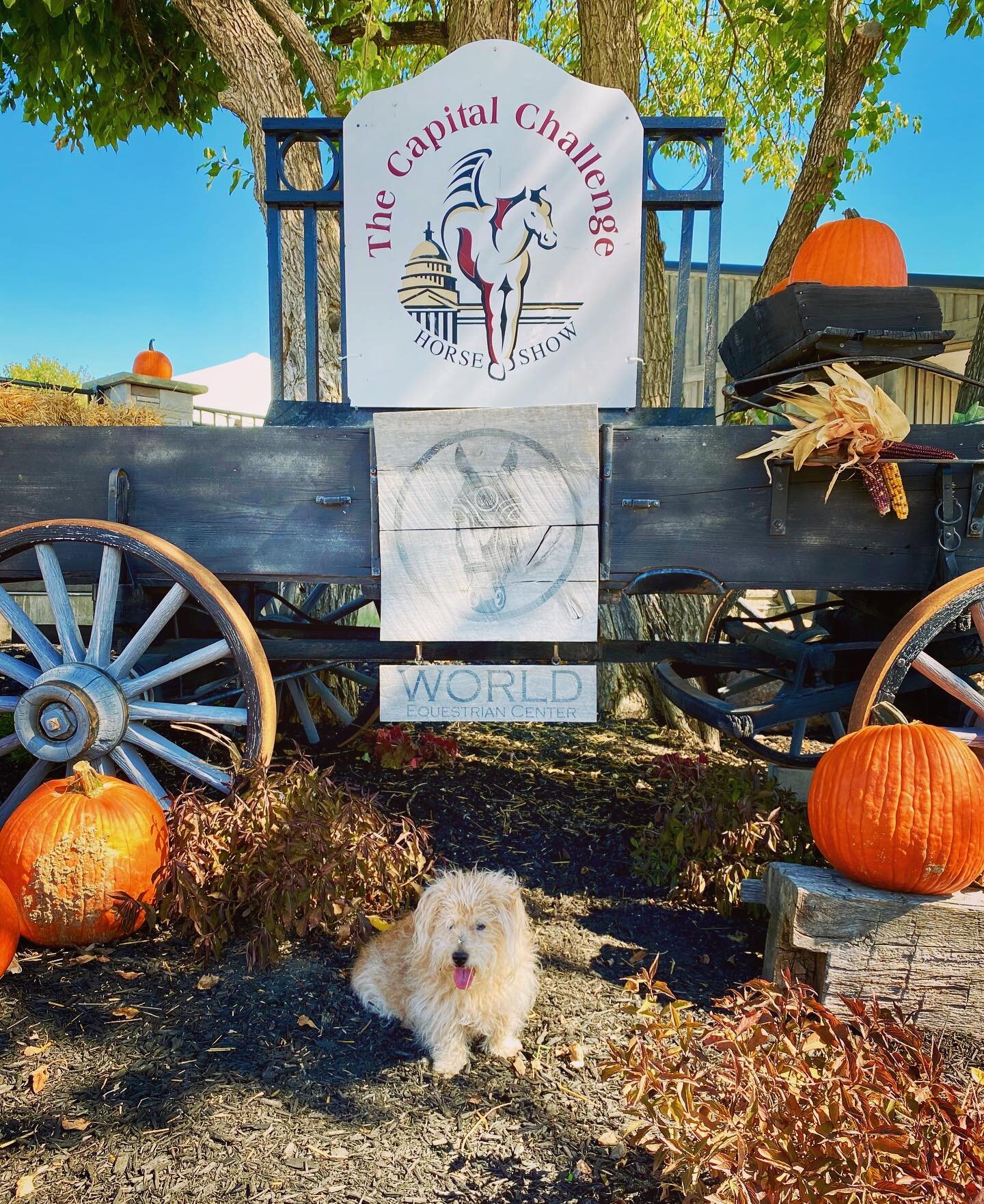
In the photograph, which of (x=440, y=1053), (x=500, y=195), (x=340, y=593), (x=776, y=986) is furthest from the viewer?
(x=340, y=593)

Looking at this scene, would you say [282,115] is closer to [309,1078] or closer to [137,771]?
[137,771]

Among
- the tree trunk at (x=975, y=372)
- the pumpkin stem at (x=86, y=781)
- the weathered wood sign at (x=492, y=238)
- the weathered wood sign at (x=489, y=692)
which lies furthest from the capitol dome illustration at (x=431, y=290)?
the tree trunk at (x=975, y=372)

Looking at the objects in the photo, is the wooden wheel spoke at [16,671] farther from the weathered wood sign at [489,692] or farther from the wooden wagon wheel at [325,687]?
the weathered wood sign at [489,692]

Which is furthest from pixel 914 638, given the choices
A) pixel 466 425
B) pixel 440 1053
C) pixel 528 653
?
pixel 440 1053

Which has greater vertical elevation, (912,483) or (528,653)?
(912,483)

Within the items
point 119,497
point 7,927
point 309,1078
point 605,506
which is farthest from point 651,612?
point 7,927

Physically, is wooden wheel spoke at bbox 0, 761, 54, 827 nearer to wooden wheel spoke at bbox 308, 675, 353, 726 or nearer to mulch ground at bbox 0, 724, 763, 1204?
mulch ground at bbox 0, 724, 763, 1204

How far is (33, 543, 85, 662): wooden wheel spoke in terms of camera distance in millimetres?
3002

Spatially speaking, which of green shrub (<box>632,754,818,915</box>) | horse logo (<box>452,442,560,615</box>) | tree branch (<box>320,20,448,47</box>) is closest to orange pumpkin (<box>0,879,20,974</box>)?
horse logo (<box>452,442,560,615</box>)

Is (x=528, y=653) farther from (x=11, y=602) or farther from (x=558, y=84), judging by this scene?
(x=558, y=84)

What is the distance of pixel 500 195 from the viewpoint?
143 inches

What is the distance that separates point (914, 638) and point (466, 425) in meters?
1.66

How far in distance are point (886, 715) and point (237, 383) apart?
1567 cm

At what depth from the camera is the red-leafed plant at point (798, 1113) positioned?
1387 millimetres
